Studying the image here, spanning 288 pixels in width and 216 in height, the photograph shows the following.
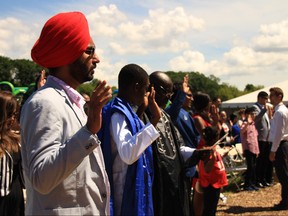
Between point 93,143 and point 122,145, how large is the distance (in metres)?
1.20

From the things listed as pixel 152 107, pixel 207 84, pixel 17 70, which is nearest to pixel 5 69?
pixel 17 70

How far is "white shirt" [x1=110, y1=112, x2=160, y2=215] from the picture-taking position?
9.89 feet

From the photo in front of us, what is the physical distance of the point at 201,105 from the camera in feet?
21.8

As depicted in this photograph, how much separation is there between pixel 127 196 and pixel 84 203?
1306mm

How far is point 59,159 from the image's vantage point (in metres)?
1.84

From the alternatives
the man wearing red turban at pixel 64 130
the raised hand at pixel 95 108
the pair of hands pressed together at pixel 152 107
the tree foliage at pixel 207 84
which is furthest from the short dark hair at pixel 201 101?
the tree foliage at pixel 207 84

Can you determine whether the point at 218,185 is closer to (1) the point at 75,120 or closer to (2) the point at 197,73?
(1) the point at 75,120

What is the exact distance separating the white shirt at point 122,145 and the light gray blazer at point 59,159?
2.87 ft

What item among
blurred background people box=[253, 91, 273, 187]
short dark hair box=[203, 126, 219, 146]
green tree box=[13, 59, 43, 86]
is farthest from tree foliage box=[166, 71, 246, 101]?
short dark hair box=[203, 126, 219, 146]

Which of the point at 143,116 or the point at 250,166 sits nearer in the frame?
the point at 143,116

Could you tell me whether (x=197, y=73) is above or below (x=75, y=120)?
above

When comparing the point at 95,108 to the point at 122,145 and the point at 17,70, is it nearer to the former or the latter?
the point at 122,145

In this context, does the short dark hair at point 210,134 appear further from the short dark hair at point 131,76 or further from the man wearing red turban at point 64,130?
the man wearing red turban at point 64,130

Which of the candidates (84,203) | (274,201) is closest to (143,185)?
(84,203)
